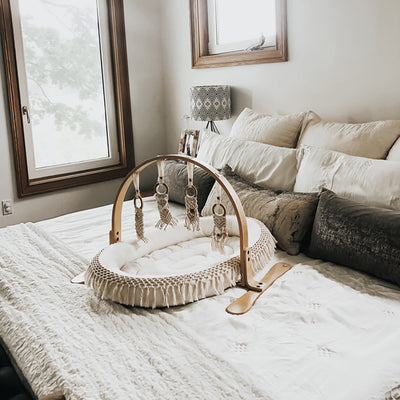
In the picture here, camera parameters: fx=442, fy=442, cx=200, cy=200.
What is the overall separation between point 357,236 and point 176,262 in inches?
26.1

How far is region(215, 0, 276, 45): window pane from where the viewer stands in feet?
9.41

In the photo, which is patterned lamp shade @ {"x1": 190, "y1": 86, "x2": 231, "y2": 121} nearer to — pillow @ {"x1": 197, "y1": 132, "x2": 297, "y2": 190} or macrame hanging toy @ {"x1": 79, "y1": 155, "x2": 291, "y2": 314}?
pillow @ {"x1": 197, "y1": 132, "x2": 297, "y2": 190}

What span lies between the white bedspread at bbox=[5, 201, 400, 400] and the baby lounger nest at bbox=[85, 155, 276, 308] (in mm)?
45

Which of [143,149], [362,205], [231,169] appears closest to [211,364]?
[362,205]

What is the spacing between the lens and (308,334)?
1.21m

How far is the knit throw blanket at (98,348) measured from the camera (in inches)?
39.4

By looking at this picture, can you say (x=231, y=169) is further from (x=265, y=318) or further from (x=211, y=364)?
(x=211, y=364)

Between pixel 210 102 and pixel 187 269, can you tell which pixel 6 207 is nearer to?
pixel 210 102

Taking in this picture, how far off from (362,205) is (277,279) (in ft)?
1.32

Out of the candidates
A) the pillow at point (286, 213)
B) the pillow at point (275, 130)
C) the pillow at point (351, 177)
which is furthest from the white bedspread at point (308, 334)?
the pillow at point (275, 130)

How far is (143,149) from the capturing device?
12.3 feet

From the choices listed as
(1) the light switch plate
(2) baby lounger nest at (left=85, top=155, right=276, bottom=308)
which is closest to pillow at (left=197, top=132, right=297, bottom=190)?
(2) baby lounger nest at (left=85, top=155, right=276, bottom=308)

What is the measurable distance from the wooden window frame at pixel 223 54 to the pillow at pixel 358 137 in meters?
0.71

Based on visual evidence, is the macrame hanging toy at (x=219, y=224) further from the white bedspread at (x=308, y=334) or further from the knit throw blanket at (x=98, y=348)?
the knit throw blanket at (x=98, y=348)
